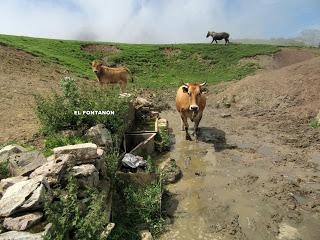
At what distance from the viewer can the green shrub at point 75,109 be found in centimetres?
1123

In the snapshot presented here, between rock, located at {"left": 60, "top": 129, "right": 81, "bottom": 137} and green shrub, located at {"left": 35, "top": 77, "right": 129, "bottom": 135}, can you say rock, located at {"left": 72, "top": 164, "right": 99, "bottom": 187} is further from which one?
green shrub, located at {"left": 35, "top": 77, "right": 129, "bottom": 135}

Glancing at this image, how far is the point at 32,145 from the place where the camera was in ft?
36.1

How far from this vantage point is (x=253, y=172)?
38.9 feet

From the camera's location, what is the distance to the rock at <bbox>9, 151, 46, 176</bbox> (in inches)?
318

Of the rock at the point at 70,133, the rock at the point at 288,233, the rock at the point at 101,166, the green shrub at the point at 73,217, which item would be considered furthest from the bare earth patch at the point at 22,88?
the rock at the point at 288,233

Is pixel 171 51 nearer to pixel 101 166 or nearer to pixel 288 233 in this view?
pixel 101 166

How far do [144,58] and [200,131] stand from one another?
78.6ft

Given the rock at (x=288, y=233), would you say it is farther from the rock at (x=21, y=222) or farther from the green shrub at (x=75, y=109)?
the green shrub at (x=75, y=109)

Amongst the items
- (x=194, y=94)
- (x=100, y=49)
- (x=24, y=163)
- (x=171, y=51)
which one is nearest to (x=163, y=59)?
(x=171, y=51)

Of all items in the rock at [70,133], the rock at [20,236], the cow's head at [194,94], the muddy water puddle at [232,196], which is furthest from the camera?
the cow's head at [194,94]

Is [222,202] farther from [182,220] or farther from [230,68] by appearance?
[230,68]

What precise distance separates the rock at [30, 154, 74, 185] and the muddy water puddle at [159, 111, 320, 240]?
2.53 meters

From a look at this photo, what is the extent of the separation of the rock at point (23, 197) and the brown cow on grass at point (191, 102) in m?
8.13

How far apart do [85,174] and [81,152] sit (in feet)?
2.12
